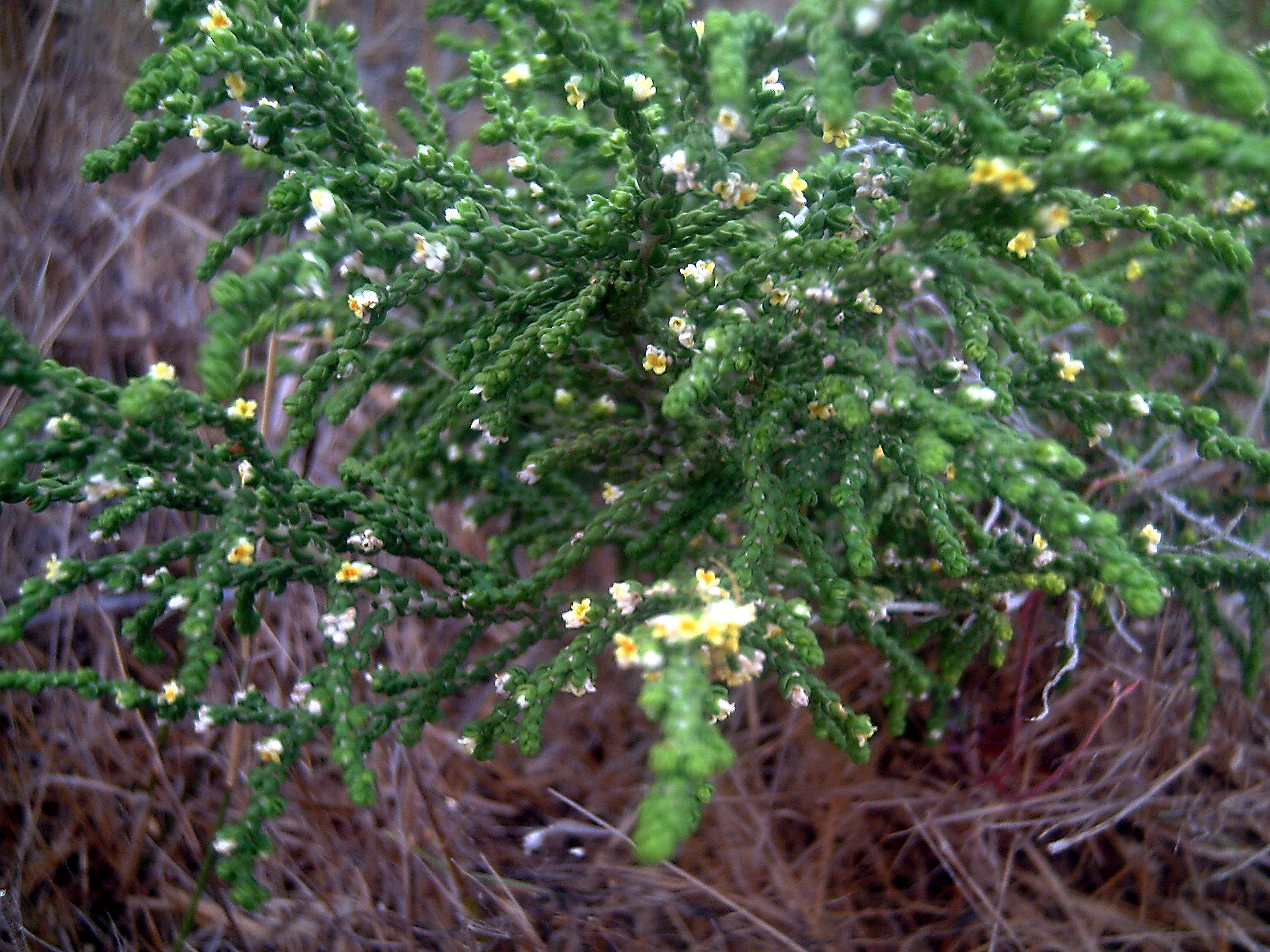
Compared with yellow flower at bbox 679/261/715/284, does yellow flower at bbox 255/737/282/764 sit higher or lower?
lower

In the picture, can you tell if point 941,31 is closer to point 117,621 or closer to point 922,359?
point 922,359

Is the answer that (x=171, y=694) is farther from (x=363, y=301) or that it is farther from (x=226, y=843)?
(x=363, y=301)

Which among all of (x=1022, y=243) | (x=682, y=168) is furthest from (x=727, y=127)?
(x=1022, y=243)

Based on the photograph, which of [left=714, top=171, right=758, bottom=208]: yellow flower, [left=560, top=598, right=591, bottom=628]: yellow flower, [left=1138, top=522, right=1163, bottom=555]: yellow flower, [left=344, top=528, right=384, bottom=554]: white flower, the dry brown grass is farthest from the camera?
the dry brown grass

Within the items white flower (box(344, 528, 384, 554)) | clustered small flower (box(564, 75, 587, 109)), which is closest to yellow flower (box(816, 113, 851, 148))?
clustered small flower (box(564, 75, 587, 109))

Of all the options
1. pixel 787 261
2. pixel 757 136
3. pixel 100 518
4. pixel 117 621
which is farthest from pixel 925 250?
pixel 117 621

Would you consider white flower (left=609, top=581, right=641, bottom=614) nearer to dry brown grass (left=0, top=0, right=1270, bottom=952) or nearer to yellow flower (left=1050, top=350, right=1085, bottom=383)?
dry brown grass (left=0, top=0, right=1270, bottom=952)
